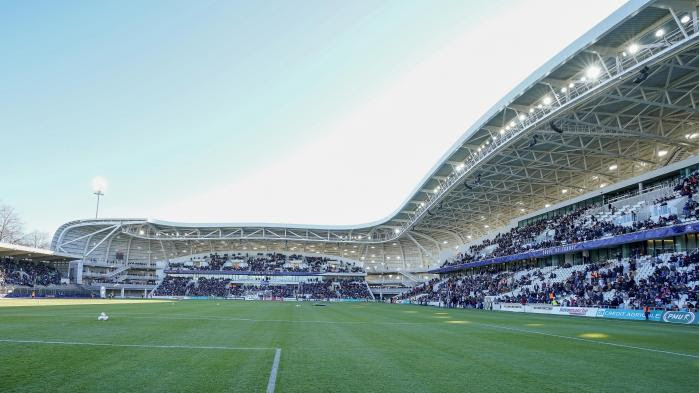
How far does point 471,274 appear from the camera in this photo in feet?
223

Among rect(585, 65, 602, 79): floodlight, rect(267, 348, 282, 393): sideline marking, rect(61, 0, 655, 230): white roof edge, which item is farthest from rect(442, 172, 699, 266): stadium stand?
rect(267, 348, 282, 393): sideline marking

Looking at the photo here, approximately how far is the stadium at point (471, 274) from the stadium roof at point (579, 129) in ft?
0.59

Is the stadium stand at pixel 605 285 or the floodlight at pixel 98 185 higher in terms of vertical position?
A: the floodlight at pixel 98 185

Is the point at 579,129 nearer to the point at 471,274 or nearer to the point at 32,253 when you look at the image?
the point at 471,274

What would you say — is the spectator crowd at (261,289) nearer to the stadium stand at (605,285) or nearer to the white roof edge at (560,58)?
the stadium stand at (605,285)

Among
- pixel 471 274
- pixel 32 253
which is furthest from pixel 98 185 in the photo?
pixel 471 274

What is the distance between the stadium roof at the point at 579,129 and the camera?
23.5 meters

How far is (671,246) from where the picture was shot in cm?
3431

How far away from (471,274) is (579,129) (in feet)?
126

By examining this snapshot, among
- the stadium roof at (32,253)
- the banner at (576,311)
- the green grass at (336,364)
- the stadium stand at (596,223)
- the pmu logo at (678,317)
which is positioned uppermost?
the stadium stand at (596,223)

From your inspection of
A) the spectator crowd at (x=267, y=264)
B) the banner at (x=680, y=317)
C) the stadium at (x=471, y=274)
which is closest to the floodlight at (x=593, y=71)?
the stadium at (x=471, y=274)

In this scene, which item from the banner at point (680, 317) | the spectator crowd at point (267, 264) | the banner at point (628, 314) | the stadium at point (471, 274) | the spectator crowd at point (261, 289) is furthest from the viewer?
the spectator crowd at point (267, 264)

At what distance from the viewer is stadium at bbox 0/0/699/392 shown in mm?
8758

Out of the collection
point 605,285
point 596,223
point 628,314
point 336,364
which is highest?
point 596,223
